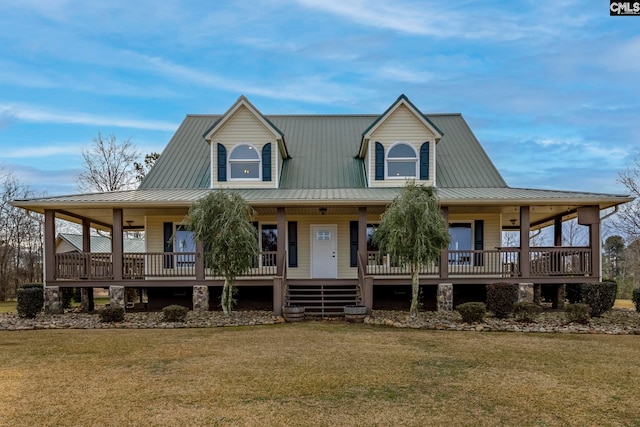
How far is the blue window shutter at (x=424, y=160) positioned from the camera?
57.1ft

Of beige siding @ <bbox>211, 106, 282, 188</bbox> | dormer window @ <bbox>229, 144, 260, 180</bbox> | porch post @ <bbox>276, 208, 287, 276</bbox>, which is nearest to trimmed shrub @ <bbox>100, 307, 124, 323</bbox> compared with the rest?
porch post @ <bbox>276, 208, 287, 276</bbox>

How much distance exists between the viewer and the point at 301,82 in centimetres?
2139

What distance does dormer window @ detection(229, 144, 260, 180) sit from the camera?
57.6 feet

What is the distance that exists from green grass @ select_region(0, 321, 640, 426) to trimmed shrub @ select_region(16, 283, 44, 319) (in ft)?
12.7

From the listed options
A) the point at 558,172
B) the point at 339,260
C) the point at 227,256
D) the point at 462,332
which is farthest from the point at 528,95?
the point at 558,172

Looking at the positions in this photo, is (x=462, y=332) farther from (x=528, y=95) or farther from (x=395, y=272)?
(x=528, y=95)

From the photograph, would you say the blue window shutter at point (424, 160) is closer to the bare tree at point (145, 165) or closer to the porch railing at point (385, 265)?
the porch railing at point (385, 265)

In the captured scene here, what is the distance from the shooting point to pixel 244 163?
17.6 m

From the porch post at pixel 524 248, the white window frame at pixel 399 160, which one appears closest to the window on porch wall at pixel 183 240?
the white window frame at pixel 399 160

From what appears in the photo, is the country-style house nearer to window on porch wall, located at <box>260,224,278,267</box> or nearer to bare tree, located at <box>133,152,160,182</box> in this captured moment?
window on porch wall, located at <box>260,224,278,267</box>

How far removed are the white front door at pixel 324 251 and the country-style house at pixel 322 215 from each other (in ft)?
0.12

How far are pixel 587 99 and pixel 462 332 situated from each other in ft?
48.4

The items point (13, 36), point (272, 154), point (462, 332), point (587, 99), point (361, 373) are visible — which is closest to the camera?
point (361, 373)

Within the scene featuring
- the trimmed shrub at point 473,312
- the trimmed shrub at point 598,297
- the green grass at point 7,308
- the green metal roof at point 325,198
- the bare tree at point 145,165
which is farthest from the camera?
the bare tree at point 145,165
